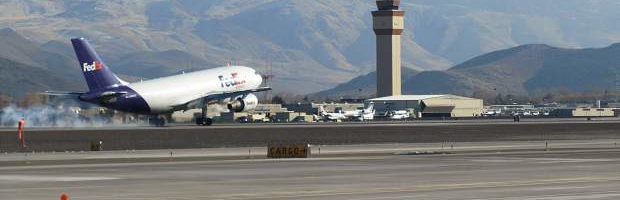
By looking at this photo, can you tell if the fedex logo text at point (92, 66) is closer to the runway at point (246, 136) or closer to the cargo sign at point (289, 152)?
the runway at point (246, 136)

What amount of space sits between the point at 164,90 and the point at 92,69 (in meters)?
9.94

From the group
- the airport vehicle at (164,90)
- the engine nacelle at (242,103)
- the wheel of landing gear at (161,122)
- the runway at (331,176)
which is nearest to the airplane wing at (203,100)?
the airport vehicle at (164,90)

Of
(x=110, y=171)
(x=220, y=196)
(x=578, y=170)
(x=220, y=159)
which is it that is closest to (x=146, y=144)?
(x=220, y=159)

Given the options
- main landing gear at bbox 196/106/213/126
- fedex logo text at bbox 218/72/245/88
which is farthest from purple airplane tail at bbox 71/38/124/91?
fedex logo text at bbox 218/72/245/88

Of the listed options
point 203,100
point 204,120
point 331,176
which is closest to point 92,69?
point 203,100

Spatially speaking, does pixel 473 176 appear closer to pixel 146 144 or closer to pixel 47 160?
pixel 47 160

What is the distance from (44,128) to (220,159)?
64656mm

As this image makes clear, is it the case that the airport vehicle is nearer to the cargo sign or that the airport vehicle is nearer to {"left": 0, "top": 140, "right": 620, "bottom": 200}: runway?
{"left": 0, "top": 140, "right": 620, "bottom": 200}: runway

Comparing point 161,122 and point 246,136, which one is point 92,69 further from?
point 246,136

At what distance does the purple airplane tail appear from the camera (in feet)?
451

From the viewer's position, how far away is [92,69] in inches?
5413

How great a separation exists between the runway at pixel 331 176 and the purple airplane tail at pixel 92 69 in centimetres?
5469

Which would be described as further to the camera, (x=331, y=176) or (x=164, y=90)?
(x=164, y=90)

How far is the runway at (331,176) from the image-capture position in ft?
164
